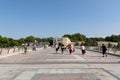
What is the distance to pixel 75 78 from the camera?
46.6 feet

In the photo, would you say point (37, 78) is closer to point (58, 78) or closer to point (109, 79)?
point (58, 78)

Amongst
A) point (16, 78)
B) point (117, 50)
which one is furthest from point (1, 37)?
point (16, 78)

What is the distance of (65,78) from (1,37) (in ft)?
481

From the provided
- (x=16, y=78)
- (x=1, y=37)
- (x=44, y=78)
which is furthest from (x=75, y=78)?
(x=1, y=37)

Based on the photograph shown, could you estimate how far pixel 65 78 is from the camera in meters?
14.2

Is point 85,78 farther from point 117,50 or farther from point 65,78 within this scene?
point 117,50

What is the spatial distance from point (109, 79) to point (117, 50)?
41.8 m

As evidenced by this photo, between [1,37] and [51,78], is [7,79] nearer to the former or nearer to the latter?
[51,78]

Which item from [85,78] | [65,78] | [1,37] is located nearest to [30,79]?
[65,78]

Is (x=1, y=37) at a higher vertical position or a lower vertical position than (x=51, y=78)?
higher

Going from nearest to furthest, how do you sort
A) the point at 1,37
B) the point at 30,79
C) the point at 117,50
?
the point at 30,79 → the point at 117,50 → the point at 1,37

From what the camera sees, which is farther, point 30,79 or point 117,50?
point 117,50

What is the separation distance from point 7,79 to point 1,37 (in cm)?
14634

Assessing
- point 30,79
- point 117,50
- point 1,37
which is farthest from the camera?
point 1,37
